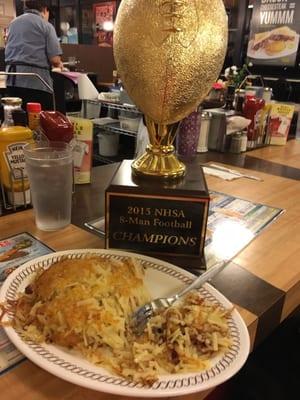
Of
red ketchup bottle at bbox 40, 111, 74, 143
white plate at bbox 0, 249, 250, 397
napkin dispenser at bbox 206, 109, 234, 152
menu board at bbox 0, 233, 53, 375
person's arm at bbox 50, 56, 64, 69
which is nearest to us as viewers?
white plate at bbox 0, 249, 250, 397

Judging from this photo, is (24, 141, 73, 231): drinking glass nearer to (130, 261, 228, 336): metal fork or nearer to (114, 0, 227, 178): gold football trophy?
(114, 0, 227, 178): gold football trophy

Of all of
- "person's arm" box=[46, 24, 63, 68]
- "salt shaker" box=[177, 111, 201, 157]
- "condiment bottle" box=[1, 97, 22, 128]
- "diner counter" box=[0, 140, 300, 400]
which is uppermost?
"person's arm" box=[46, 24, 63, 68]

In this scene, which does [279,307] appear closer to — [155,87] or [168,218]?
[168,218]

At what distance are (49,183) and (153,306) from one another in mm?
345

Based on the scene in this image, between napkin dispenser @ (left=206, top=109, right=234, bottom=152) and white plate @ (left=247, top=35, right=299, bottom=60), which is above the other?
white plate @ (left=247, top=35, right=299, bottom=60)

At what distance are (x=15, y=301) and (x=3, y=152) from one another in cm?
38

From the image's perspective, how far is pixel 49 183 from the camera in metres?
0.70

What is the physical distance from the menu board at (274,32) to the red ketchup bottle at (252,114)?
2342 mm

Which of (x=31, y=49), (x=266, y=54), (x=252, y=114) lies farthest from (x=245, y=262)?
(x=266, y=54)

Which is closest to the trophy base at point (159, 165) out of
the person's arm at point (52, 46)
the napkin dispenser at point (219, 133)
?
the napkin dispenser at point (219, 133)

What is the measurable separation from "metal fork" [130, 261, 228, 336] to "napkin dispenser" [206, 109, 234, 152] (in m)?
0.94

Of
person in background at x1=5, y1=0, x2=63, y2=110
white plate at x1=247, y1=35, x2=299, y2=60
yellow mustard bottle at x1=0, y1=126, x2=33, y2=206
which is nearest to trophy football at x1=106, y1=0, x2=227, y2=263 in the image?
yellow mustard bottle at x1=0, y1=126, x2=33, y2=206

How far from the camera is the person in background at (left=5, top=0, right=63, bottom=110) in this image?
2469 millimetres

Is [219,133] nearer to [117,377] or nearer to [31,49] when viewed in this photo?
[117,377]
